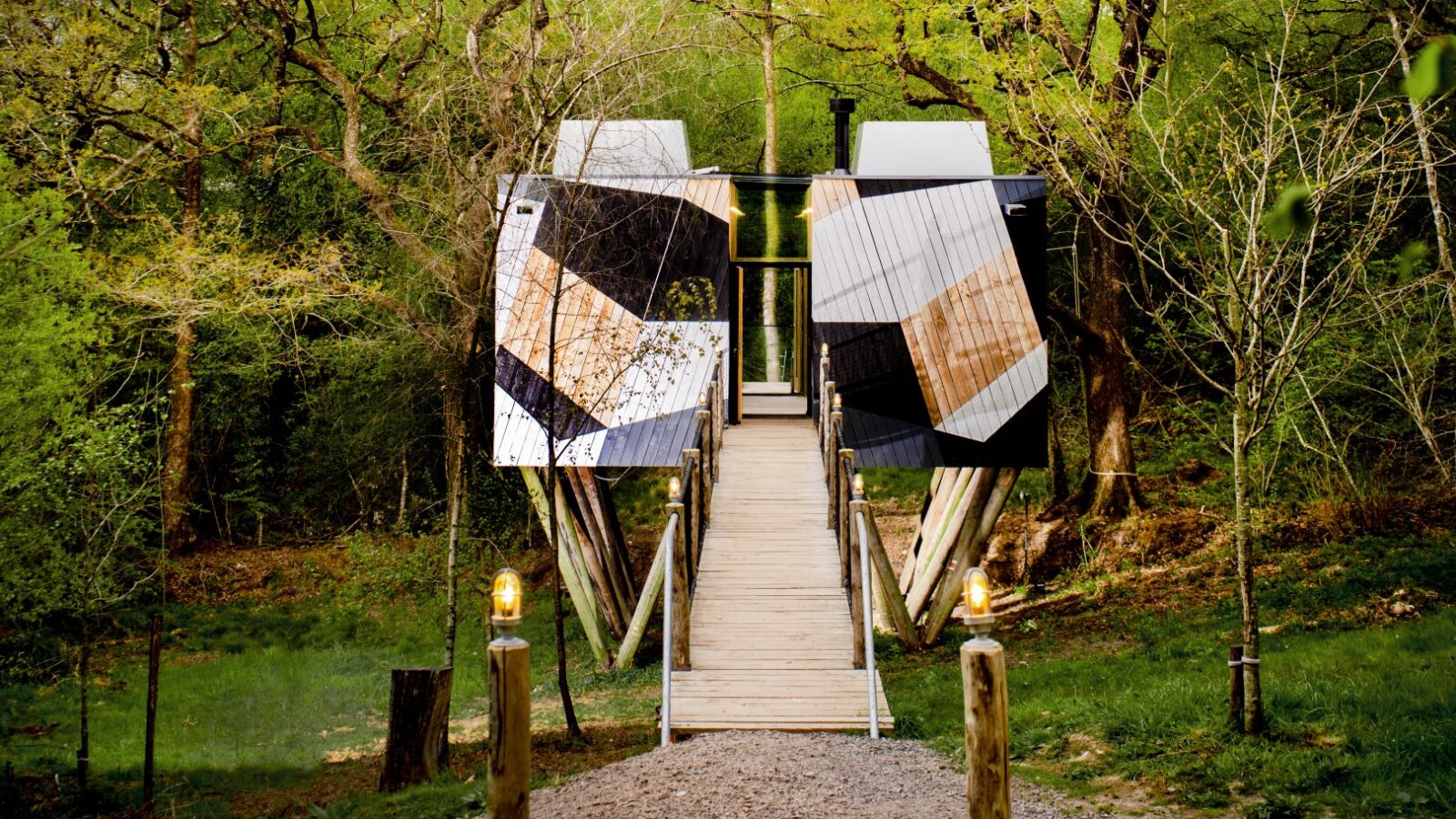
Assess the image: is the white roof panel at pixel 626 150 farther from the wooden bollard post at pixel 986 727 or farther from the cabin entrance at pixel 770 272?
the wooden bollard post at pixel 986 727

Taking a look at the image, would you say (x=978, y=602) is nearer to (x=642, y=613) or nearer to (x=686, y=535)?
(x=686, y=535)

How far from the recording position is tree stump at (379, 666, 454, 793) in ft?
28.7

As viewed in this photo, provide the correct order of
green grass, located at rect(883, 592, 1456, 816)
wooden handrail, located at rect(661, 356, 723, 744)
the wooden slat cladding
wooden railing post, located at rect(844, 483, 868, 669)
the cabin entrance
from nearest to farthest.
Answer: green grass, located at rect(883, 592, 1456, 816)
wooden handrail, located at rect(661, 356, 723, 744)
wooden railing post, located at rect(844, 483, 868, 669)
the wooden slat cladding
the cabin entrance

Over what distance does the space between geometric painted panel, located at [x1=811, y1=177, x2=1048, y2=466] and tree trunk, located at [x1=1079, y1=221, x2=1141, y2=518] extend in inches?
166

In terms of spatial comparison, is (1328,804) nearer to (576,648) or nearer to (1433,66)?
(1433,66)

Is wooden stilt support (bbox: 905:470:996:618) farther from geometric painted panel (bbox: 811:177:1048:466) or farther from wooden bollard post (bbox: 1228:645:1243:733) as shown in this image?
wooden bollard post (bbox: 1228:645:1243:733)

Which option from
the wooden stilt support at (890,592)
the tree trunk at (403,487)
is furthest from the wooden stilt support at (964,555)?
the tree trunk at (403,487)

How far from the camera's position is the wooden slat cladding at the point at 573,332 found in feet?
43.1

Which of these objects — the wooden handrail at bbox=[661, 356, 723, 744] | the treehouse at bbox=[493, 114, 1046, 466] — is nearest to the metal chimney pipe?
the treehouse at bbox=[493, 114, 1046, 466]

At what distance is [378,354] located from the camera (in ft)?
58.5

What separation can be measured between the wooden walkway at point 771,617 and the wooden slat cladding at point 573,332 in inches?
70.9

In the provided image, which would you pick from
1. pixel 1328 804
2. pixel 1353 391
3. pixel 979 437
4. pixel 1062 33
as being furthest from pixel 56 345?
pixel 1353 391

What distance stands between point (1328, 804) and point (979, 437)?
7.48 m

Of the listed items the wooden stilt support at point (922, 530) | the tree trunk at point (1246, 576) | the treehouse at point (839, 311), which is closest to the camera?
the tree trunk at point (1246, 576)
